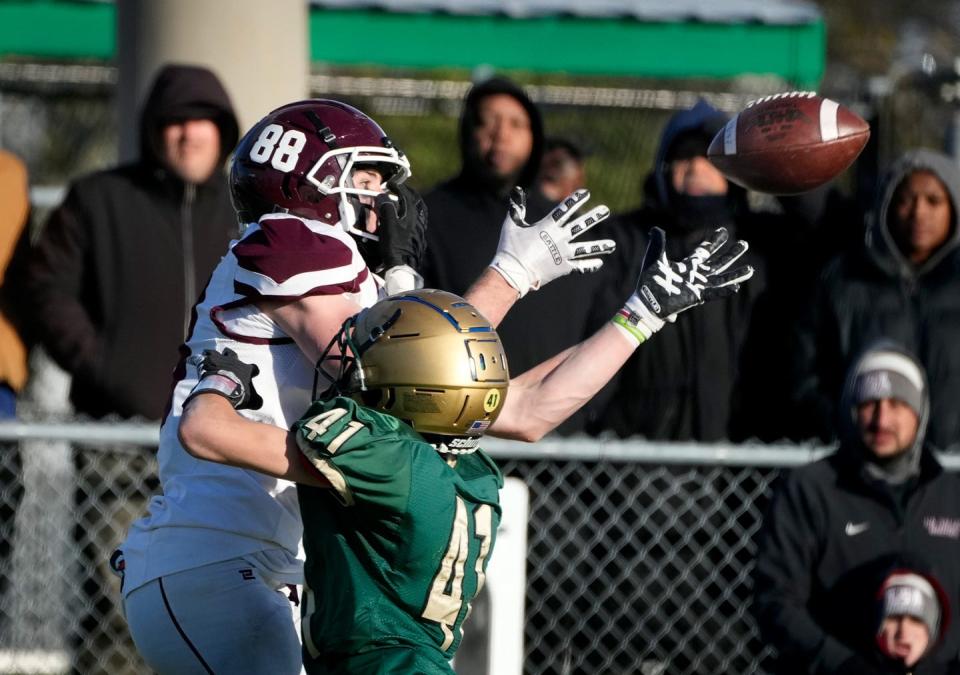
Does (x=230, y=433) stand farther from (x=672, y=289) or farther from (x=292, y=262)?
(x=672, y=289)

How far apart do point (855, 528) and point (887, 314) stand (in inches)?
37.1

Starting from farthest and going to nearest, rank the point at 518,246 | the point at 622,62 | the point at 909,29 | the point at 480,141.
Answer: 1. the point at 909,29
2. the point at 622,62
3. the point at 480,141
4. the point at 518,246

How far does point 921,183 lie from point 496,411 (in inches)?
128

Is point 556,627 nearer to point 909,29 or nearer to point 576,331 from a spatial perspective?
point 576,331

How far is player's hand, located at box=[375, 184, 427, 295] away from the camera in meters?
3.78

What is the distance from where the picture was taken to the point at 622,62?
30.1 ft

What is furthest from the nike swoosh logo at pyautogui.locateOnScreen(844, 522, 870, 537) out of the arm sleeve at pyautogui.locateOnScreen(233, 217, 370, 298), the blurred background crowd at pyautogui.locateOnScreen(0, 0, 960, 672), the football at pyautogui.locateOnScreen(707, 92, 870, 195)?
the arm sleeve at pyautogui.locateOnScreen(233, 217, 370, 298)

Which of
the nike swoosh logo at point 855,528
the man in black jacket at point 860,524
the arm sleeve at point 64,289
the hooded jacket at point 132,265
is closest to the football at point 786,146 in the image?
the man in black jacket at point 860,524

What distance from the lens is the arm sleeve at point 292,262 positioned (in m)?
3.52

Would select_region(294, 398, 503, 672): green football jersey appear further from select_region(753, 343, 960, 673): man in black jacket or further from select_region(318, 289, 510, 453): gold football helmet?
select_region(753, 343, 960, 673): man in black jacket

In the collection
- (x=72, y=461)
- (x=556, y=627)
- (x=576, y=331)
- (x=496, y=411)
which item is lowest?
(x=556, y=627)

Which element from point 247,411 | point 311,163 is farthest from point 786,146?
point 247,411

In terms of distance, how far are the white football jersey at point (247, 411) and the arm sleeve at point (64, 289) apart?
250 cm

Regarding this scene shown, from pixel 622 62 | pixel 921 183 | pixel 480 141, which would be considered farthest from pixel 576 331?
pixel 622 62
